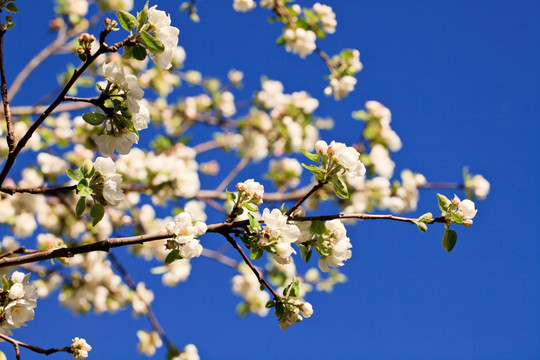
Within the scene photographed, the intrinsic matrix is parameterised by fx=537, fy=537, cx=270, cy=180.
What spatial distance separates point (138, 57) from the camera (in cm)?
143

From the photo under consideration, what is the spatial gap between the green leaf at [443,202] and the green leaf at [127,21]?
98cm

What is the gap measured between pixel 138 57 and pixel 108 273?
3526 mm

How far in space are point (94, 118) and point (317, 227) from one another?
70 cm

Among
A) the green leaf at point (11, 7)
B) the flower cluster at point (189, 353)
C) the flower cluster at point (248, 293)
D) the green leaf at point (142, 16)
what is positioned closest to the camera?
the green leaf at point (142, 16)

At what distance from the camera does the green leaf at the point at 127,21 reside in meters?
1.39

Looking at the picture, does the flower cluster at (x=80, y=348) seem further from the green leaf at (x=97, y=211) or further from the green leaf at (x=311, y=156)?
the green leaf at (x=311, y=156)

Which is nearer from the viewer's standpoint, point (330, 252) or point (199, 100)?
point (330, 252)

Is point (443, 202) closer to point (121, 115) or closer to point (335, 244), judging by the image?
point (335, 244)

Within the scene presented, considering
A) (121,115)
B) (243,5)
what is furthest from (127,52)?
(243,5)

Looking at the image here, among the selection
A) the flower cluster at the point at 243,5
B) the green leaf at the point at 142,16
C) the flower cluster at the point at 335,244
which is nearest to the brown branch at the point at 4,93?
the green leaf at the point at 142,16

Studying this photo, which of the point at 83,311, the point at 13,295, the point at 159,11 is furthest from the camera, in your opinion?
the point at 83,311

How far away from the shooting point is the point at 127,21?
1.41m

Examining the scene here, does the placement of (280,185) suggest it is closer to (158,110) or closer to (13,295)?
(158,110)

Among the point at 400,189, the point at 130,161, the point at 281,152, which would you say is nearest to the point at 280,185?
the point at 281,152
